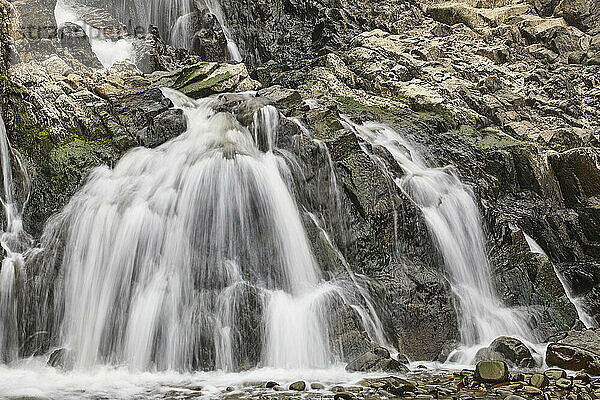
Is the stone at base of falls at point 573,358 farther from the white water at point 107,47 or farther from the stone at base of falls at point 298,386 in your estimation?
the white water at point 107,47

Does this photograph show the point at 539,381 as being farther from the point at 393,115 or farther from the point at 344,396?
the point at 393,115

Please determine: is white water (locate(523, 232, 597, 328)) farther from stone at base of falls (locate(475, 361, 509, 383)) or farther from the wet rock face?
the wet rock face

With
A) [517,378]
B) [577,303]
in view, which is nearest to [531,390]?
[517,378]

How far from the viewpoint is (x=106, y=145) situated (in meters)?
12.1

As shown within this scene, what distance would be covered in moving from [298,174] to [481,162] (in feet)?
20.9

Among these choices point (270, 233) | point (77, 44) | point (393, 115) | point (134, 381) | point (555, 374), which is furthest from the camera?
point (393, 115)

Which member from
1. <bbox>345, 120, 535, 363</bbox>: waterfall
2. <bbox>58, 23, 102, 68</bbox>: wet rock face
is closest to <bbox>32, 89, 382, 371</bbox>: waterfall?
<bbox>345, 120, 535, 363</bbox>: waterfall

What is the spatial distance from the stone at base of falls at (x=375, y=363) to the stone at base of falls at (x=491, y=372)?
128 cm

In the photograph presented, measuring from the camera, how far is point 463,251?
1116cm

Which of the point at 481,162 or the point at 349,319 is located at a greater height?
the point at 481,162

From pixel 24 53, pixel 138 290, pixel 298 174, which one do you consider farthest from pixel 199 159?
pixel 24 53

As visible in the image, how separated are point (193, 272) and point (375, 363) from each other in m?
3.62

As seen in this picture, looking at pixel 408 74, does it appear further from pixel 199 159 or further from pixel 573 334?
pixel 573 334

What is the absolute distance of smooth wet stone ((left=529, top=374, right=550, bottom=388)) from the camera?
6.22 m
